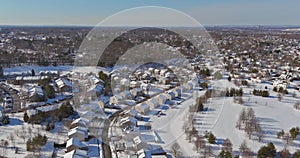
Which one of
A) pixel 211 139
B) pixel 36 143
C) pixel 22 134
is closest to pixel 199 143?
pixel 211 139

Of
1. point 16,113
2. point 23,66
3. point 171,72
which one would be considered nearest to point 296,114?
point 171,72

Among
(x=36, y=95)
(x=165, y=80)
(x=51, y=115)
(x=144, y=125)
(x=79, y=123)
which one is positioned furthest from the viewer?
(x=165, y=80)

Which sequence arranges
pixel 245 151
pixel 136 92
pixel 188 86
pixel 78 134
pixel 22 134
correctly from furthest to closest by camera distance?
1. pixel 188 86
2. pixel 136 92
3. pixel 22 134
4. pixel 78 134
5. pixel 245 151

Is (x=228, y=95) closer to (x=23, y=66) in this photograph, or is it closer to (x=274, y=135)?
(x=274, y=135)

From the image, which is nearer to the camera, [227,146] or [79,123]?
[227,146]

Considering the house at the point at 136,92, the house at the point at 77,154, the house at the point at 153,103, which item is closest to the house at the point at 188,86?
the house at the point at 136,92

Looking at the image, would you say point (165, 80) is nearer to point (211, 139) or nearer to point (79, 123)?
point (79, 123)
